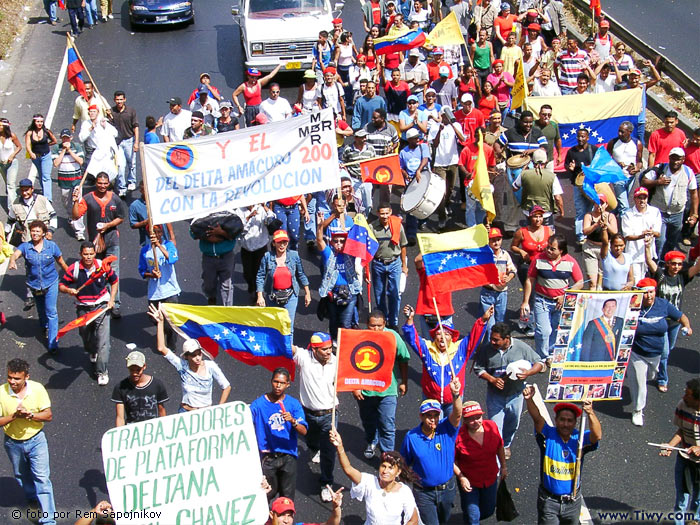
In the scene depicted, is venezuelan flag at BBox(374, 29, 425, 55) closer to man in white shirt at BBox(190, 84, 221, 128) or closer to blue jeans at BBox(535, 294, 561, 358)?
man in white shirt at BBox(190, 84, 221, 128)

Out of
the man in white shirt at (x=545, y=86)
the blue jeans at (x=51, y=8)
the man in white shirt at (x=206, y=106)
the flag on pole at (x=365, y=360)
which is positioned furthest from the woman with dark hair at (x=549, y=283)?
the blue jeans at (x=51, y=8)

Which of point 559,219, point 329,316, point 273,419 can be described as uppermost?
point 273,419

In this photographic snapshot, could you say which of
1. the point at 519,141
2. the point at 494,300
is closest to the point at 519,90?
the point at 519,141

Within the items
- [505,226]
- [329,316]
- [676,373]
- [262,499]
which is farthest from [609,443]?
[505,226]

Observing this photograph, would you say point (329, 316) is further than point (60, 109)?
No

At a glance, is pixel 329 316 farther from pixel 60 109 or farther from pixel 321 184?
pixel 60 109

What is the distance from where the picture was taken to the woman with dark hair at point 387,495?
24.6 feet

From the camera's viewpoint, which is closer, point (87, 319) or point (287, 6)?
point (87, 319)

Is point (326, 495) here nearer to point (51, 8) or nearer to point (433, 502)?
point (433, 502)

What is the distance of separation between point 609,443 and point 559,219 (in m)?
5.94

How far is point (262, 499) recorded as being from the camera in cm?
765

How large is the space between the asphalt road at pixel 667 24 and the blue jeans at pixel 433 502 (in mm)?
16663

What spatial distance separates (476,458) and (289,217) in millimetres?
6031

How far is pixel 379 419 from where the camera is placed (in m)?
9.60
